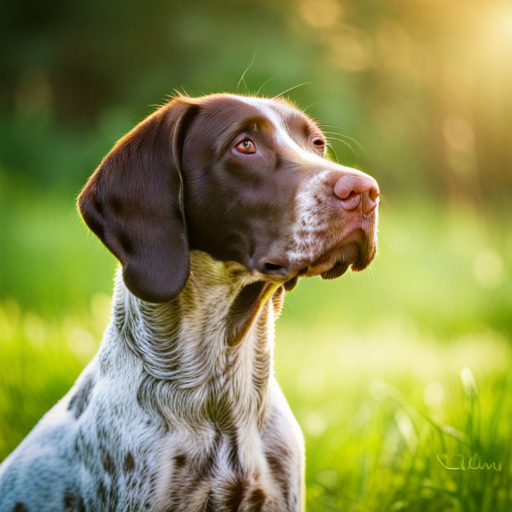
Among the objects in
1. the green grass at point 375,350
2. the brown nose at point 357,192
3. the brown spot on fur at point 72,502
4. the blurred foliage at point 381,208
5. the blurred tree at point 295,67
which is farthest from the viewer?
the blurred tree at point 295,67

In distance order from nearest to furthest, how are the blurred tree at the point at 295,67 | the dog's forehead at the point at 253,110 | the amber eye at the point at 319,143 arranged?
Answer: the dog's forehead at the point at 253,110 < the amber eye at the point at 319,143 < the blurred tree at the point at 295,67

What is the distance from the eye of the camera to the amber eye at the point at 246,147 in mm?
2760

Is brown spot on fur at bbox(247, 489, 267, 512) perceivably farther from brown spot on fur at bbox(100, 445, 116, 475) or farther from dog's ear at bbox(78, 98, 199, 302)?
dog's ear at bbox(78, 98, 199, 302)

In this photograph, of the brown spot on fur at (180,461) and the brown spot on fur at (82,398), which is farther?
the brown spot on fur at (82,398)

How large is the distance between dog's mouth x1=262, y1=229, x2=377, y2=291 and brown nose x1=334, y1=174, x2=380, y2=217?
0.34ft

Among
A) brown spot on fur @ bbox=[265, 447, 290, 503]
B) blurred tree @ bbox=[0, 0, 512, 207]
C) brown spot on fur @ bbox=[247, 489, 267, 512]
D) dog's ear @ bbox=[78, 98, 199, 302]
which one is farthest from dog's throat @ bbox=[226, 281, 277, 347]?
blurred tree @ bbox=[0, 0, 512, 207]

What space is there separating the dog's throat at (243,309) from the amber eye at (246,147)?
53 centimetres

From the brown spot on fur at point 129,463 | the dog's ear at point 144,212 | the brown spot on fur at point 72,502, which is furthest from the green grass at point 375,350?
the brown spot on fur at point 72,502

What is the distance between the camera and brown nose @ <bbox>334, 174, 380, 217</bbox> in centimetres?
241

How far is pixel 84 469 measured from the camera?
8.97 feet

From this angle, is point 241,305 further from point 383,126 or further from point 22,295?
point 383,126

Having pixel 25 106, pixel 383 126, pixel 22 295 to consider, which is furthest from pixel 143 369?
pixel 25 106
